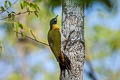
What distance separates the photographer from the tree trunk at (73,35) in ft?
15.4

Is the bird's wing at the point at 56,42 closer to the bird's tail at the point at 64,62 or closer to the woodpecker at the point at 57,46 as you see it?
the woodpecker at the point at 57,46

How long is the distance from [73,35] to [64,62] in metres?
0.35

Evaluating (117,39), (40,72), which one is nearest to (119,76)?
(117,39)

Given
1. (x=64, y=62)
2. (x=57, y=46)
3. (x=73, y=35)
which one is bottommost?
(x=64, y=62)

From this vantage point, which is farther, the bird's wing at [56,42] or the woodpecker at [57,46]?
the bird's wing at [56,42]

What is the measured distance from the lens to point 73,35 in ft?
15.5

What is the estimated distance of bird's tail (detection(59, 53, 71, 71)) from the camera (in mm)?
4746

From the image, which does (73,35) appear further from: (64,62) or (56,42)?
(56,42)

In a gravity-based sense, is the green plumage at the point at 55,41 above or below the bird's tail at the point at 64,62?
above

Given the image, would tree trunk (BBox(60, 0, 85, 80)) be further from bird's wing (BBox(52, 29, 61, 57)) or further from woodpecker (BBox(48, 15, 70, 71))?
bird's wing (BBox(52, 29, 61, 57))

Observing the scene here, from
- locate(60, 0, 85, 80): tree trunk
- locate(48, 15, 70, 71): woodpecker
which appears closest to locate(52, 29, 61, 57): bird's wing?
locate(48, 15, 70, 71): woodpecker

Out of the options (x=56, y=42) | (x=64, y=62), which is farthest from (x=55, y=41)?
(x=64, y=62)

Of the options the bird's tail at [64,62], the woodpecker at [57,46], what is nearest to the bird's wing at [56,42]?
the woodpecker at [57,46]

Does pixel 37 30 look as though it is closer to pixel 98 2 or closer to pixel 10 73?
pixel 10 73
